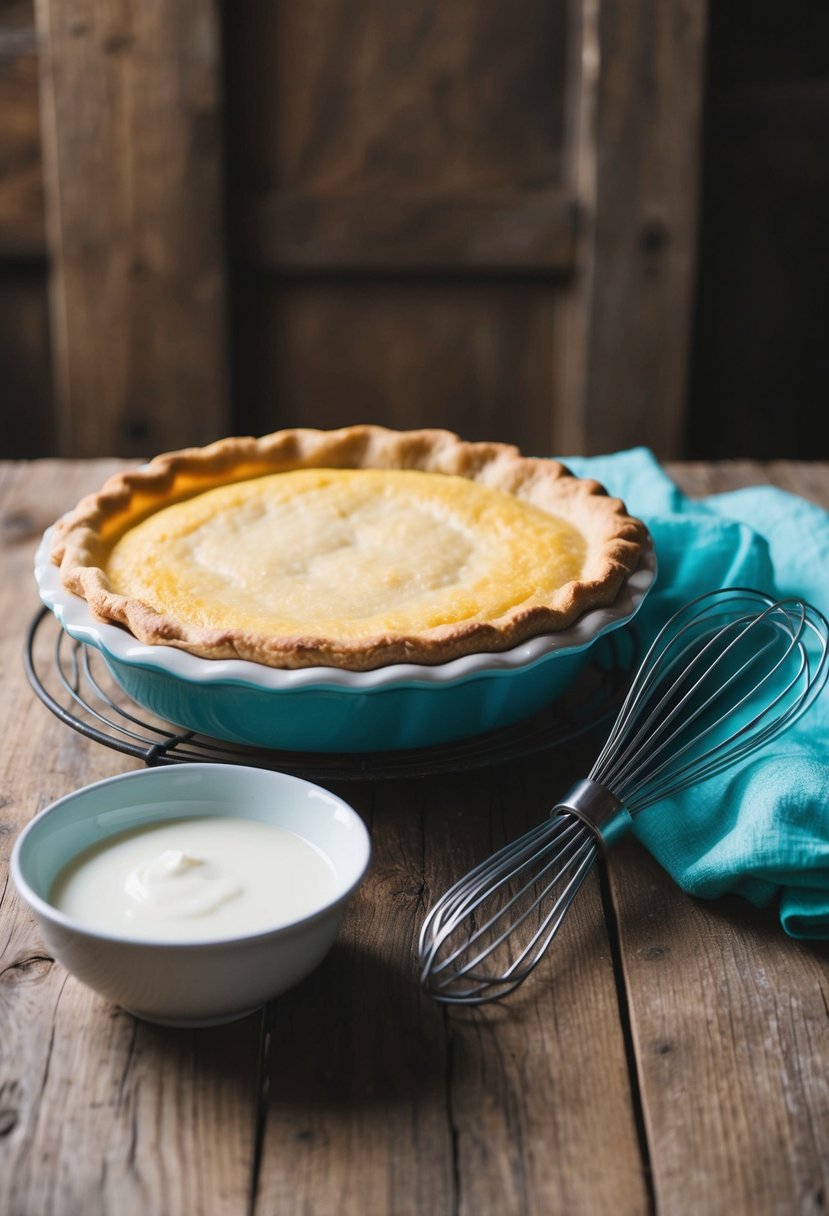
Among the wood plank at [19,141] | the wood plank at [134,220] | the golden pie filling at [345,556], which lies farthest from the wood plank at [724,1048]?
the wood plank at [19,141]

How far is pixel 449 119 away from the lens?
3291 millimetres

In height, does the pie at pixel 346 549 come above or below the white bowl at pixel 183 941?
above

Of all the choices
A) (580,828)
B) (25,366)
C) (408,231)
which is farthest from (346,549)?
(25,366)

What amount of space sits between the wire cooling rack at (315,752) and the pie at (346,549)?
11 centimetres

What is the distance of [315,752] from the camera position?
136cm

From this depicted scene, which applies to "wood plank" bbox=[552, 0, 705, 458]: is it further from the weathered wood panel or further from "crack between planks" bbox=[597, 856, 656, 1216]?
"crack between planks" bbox=[597, 856, 656, 1216]

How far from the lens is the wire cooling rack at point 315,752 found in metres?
1.29

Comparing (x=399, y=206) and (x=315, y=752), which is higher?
(x=399, y=206)

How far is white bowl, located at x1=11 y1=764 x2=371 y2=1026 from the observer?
909mm

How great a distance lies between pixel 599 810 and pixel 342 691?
0.92 ft

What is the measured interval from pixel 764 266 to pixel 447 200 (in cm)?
95

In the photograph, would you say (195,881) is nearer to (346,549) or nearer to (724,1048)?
(724,1048)

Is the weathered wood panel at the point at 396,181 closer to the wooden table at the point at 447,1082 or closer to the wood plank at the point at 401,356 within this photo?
the wood plank at the point at 401,356

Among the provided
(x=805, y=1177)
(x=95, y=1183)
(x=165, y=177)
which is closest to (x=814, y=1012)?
(x=805, y=1177)
